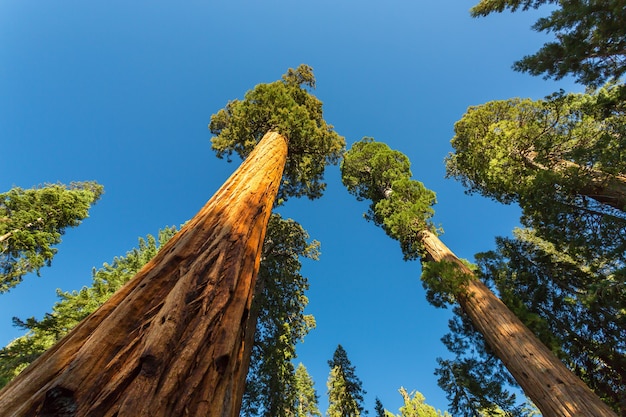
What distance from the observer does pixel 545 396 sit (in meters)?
4.10

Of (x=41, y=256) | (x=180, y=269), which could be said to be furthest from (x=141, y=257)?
(x=180, y=269)

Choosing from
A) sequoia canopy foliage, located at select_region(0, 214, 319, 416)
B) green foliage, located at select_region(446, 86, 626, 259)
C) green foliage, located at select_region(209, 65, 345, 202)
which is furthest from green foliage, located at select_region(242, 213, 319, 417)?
green foliage, located at select_region(446, 86, 626, 259)

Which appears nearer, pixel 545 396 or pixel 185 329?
pixel 185 329

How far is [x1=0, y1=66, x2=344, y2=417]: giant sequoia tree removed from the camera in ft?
4.11

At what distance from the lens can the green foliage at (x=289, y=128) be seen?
773 centimetres

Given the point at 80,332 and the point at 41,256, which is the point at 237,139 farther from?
the point at 41,256

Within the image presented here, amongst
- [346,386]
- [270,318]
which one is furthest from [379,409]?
[270,318]

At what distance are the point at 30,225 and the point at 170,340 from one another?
678 inches

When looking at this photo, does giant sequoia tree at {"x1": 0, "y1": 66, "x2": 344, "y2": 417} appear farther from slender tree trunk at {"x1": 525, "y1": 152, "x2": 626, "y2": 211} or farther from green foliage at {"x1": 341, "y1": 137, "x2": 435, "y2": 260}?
slender tree trunk at {"x1": 525, "y1": 152, "x2": 626, "y2": 211}

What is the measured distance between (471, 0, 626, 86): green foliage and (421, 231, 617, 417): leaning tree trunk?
509cm

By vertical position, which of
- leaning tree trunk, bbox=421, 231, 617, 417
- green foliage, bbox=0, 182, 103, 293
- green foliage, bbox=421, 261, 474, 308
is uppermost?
green foliage, bbox=0, 182, 103, 293

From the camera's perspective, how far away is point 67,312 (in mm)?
12555

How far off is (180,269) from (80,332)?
2.13 feet

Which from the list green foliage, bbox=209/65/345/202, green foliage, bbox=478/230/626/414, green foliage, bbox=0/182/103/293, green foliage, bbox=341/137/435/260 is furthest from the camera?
green foliage, bbox=0/182/103/293
